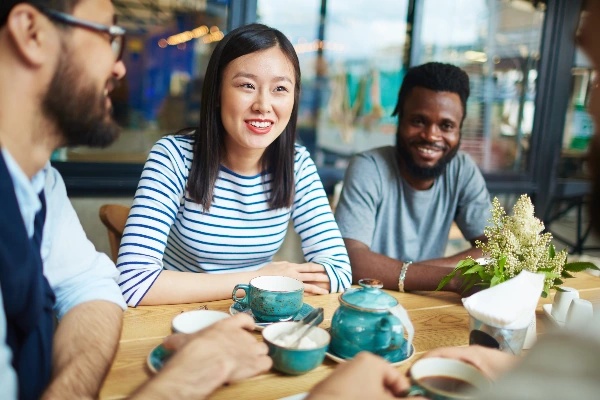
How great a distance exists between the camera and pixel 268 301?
1.21m

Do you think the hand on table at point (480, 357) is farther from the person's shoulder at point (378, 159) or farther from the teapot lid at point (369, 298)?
the person's shoulder at point (378, 159)

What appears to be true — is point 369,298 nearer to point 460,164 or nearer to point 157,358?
point 157,358

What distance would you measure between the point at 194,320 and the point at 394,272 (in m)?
0.79

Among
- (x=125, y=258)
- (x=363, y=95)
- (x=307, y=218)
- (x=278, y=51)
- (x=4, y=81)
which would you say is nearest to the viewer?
(x=4, y=81)

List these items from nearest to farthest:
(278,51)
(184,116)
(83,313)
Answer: (83,313), (278,51), (184,116)

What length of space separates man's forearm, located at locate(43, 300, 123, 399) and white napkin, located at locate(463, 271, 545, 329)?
797 mm

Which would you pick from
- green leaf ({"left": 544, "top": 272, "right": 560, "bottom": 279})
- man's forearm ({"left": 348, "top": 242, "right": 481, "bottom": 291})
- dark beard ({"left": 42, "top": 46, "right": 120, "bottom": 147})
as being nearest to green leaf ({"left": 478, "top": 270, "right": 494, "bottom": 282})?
green leaf ({"left": 544, "top": 272, "right": 560, "bottom": 279})

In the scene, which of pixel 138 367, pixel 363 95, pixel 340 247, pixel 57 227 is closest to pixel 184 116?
pixel 363 95

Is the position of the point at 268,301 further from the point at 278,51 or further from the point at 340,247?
the point at 278,51

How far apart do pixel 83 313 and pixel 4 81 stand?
53 centimetres

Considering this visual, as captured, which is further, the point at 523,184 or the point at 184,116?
the point at 523,184

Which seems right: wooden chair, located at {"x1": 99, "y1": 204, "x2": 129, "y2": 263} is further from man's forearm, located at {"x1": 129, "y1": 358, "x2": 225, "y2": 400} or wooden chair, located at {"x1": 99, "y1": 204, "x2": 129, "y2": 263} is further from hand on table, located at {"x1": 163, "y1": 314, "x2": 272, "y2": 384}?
man's forearm, located at {"x1": 129, "y1": 358, "x2": 225, "y2": 400}

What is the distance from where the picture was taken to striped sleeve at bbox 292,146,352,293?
172 centimetres

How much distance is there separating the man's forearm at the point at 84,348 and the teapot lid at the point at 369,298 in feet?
1.65
